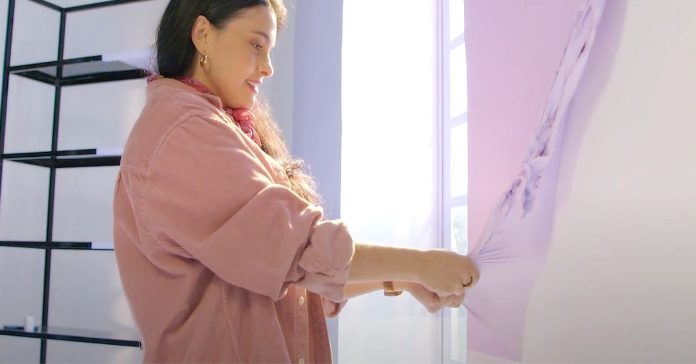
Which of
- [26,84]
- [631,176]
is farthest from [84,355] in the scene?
[631,176]

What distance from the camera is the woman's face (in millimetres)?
1099

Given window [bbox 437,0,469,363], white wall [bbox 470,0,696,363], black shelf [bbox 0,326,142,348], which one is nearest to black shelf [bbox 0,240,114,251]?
black shelf [bbox 0,326,142,348]

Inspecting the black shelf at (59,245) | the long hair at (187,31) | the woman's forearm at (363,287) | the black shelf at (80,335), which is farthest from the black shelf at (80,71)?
the woman's forearm at (363,287)

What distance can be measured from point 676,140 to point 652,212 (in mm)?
89

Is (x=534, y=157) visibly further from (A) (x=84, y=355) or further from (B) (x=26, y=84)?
(B) (x=26, y=84)

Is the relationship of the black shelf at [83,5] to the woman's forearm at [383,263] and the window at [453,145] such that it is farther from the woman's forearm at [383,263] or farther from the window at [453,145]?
the woman's forearm at [383,263]

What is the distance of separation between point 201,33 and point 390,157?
3.90ft

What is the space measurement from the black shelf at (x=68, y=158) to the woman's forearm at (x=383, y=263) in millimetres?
1565

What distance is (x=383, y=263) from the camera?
95 cm

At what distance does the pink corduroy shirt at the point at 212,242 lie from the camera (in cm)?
89

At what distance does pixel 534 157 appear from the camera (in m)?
1.04

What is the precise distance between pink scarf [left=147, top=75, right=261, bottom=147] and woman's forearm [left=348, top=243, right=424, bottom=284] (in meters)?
0.33

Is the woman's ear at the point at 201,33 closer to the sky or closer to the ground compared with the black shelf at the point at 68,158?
closer to the sky

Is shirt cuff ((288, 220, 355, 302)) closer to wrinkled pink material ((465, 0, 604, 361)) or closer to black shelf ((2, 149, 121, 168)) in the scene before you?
wrinkled pink material ((465, 0, 604, 361))
